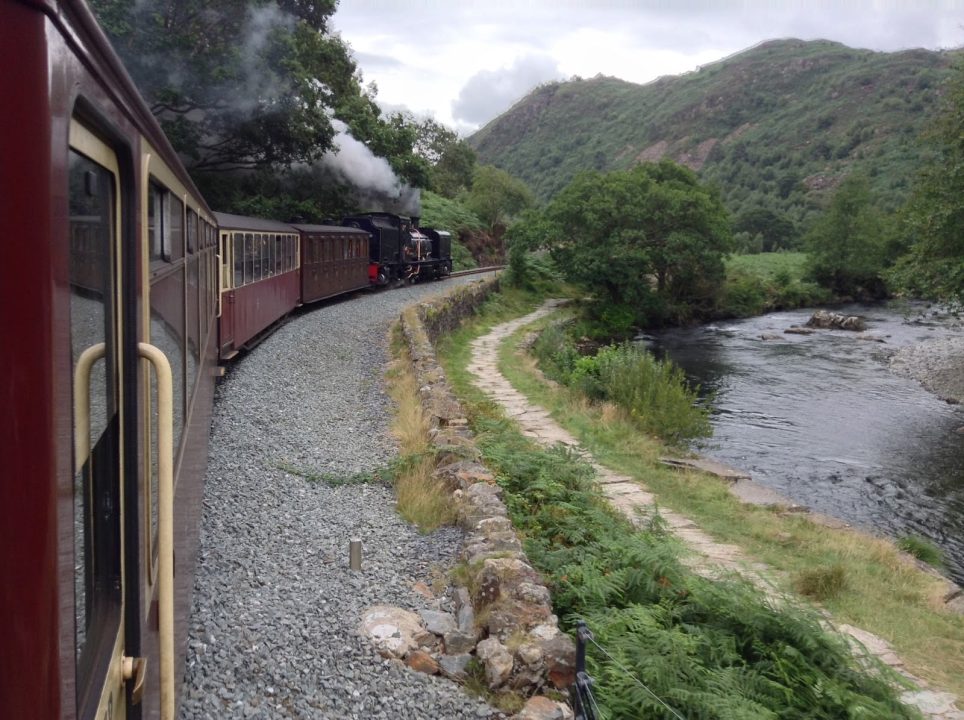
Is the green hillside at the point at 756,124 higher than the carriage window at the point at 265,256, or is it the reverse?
the green hillside at the point at 756,124

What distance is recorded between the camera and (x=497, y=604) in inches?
201

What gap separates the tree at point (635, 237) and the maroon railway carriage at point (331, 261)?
9280 mm

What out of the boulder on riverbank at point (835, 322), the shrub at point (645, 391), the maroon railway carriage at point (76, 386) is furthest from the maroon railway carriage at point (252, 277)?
the boulder on riverbank at point (835, 322)

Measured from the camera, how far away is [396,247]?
2842 centimetres

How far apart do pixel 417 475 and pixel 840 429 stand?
11304mm

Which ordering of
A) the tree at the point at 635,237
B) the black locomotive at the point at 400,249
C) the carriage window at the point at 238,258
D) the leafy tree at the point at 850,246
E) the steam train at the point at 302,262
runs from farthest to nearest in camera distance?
the leafy tree at the point at 850,246 → the tree at the point at 635,237 → the black locomotive at the point at 400,249 → the carriage window at the point at 238,258 → the steam train at the point at 302,262

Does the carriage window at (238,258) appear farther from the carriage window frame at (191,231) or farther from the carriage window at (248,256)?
the carriage window frame at (191,231)

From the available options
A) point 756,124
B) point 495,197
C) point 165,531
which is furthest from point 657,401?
point 756,124

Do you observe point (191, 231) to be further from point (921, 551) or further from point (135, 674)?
point (921, 551)

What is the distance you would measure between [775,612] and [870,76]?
125m

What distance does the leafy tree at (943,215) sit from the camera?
18.8 metres

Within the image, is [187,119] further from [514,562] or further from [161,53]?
[514,562]

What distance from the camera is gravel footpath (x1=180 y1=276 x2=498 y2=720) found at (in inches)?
165

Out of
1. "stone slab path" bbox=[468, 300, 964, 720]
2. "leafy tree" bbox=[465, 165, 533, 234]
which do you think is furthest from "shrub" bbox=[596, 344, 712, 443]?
"leafy tree" bbox=[465, 165, 533, 234]
